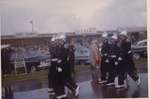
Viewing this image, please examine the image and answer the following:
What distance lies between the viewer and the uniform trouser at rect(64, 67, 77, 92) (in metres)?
1.54

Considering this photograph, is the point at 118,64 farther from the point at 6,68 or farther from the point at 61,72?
the point at 6,68

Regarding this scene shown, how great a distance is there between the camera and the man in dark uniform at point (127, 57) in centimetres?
150

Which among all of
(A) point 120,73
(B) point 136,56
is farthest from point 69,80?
(B) point 136,56

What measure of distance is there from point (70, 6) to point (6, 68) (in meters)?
0.52

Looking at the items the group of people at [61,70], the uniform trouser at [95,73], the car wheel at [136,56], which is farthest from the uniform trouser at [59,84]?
the car wheel at [136,56]

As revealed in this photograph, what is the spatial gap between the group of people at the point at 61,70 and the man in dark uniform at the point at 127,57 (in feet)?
0.98

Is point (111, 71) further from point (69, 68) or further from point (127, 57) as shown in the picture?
point (69, 68)

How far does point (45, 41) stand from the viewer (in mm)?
1525

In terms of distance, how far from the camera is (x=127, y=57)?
1.51m

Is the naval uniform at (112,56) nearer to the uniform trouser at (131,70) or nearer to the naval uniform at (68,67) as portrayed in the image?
the uniform trouser at (131,70)

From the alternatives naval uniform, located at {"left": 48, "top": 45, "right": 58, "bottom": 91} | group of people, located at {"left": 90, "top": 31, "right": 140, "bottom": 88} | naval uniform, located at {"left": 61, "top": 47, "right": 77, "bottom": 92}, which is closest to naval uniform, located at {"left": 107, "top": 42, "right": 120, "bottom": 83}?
group of people, located at {"left": 90, "top": 31, "right": 140, "bottom": 88}

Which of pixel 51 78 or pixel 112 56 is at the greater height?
pixel 112 56

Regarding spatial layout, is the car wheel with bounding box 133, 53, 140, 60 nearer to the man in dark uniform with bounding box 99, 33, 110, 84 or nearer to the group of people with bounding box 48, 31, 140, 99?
the group of people with bounding box 48, 31, 140, 99

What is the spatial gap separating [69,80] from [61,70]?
0.07 metres
